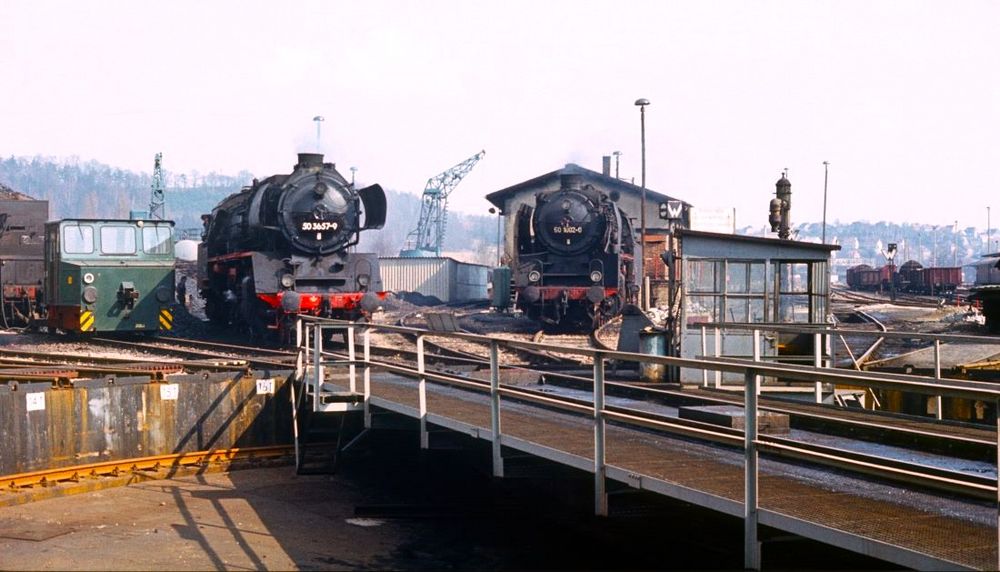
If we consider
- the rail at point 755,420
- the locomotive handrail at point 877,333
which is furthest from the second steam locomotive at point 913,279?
the rail at point 755,420

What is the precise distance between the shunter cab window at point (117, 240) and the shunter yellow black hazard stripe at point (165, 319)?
153 centimetres

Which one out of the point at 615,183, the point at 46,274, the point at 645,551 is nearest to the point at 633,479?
the point at 645,551

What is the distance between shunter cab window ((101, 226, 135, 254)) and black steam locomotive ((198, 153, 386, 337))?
7.67 feet

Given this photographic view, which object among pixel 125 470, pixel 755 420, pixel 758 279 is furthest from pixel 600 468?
pixel 758 279

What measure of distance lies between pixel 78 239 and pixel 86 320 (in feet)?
6.66

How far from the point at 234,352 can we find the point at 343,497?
37.0ft

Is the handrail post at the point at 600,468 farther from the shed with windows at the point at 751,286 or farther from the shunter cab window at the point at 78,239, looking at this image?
the shunter cab window at the point at 78,239

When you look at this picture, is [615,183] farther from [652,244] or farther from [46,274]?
[46,274]

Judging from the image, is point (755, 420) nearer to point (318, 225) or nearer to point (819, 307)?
point (819, 307)

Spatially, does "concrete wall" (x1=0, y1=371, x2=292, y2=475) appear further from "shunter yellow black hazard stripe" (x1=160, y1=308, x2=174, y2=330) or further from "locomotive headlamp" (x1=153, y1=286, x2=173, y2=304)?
"shunter yellow black hazard stripe" (x1=160, y1=308, x2=174, y2=330)

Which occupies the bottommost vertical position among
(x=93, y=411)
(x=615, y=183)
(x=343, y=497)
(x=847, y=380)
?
(x=343, y=497)

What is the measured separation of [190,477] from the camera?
1298 cm

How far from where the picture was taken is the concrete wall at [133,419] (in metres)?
11.7

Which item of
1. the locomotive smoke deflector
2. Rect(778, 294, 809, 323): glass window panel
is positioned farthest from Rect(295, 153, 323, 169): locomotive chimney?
Rect(778, 294, 809, 323): glass window panel
